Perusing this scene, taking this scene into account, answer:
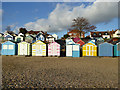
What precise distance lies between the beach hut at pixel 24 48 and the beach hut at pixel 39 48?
45.4 inches

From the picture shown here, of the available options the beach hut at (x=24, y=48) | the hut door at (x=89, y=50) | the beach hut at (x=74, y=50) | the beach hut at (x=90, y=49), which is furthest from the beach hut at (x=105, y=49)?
the beach hut at (x=24, y=48)

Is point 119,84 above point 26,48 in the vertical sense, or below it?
below

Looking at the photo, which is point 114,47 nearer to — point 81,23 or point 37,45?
point 37,45

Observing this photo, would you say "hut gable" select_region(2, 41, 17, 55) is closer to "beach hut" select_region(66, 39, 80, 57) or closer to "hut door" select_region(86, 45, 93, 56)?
"beach hut" select_region(66, 39, 80, 57)

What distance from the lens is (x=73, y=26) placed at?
35625 millimetres

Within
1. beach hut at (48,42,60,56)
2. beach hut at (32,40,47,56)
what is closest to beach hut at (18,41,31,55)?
beach hut at (32,40,47,56)

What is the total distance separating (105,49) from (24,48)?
14.1 m

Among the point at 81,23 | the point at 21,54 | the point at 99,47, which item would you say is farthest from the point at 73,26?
the point at 21,54

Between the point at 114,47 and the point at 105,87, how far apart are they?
12559 millimetres

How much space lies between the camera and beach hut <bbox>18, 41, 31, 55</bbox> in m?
15.7

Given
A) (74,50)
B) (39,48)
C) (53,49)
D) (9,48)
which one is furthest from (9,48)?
(74,50)

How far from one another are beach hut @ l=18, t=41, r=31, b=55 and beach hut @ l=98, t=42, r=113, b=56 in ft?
40.6

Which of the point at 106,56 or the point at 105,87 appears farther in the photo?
the point at 106,56

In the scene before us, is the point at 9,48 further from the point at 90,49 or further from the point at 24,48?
the point at 90,49
